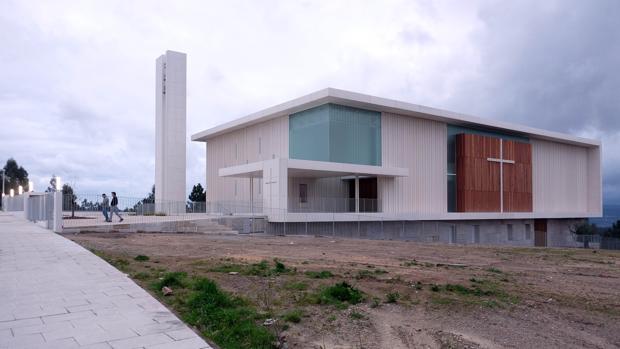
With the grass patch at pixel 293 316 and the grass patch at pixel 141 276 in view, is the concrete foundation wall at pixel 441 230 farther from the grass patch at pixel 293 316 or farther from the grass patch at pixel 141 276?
the grass patch at pixel 293 316

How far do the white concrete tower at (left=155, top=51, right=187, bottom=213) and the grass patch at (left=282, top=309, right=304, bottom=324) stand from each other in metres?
39.3

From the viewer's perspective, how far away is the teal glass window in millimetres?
34750

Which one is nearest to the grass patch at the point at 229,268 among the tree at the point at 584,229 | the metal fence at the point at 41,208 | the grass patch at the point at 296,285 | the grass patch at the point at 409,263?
the grass patch at the point at 296,285

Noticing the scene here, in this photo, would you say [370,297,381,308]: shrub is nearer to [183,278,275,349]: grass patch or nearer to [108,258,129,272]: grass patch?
[183,278,275,349]: grass patch

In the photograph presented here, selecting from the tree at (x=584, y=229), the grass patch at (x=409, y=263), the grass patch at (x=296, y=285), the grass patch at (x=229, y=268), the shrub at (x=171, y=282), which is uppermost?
the shrub at (x=171, y=282)

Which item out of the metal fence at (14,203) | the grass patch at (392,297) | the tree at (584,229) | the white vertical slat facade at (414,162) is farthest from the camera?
the tree at (584,229)

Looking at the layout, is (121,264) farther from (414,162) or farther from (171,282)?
(414,162)

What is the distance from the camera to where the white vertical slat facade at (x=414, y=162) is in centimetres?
3762

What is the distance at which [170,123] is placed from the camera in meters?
45.4

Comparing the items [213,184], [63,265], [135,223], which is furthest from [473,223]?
[63,265]

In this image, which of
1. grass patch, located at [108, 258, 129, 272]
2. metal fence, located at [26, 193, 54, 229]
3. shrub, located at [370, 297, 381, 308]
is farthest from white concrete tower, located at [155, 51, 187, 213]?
shrub, located at [370, 297, 381, 308]

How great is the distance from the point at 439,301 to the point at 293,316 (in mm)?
2544

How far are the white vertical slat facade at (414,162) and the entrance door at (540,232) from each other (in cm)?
1369

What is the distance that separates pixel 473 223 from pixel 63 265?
36.0 metres
